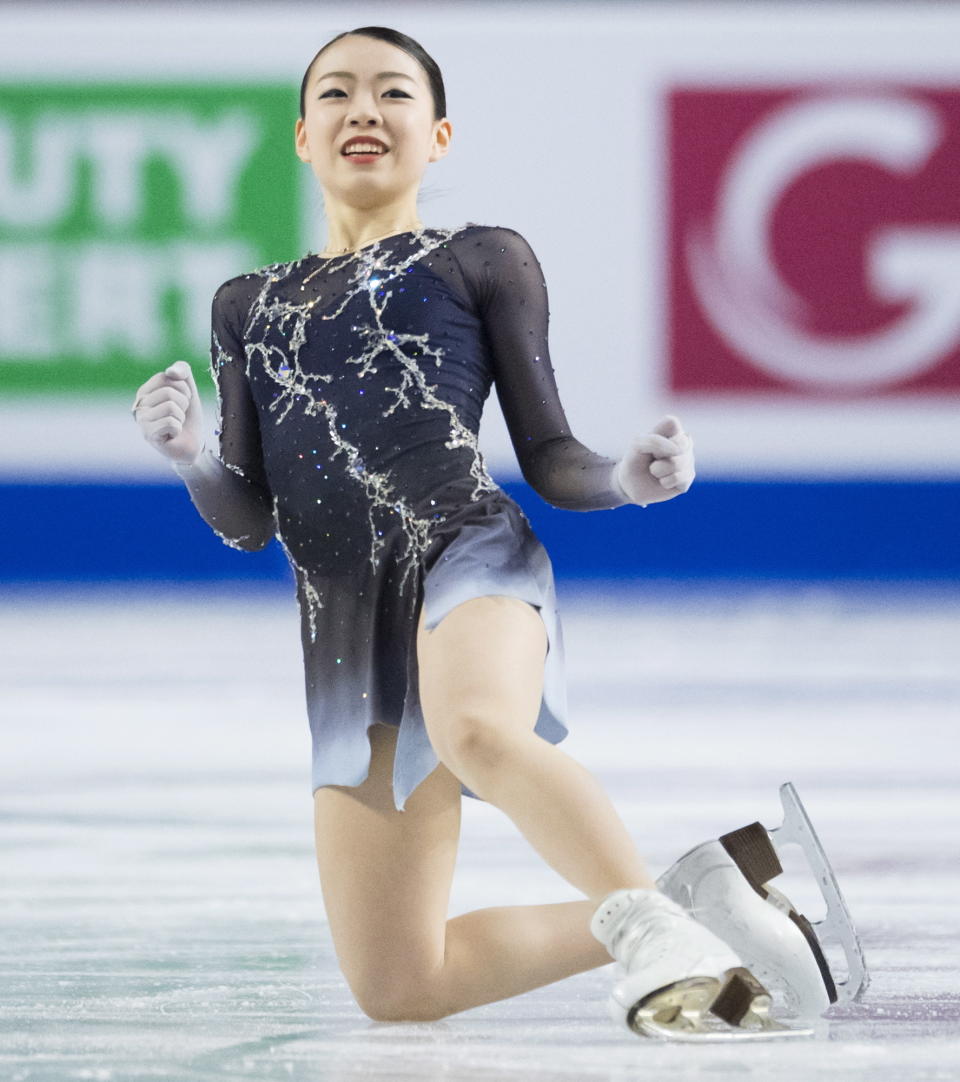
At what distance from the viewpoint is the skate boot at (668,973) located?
1.53 m

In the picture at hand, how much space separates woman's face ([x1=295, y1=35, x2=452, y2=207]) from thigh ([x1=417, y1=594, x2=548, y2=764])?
586mm

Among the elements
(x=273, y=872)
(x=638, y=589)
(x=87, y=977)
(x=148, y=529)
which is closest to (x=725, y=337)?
(x=638, y=589)

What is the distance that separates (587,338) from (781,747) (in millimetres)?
3403

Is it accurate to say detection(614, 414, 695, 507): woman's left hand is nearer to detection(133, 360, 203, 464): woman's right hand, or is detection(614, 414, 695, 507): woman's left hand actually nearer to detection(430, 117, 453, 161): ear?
detection(133, 360, 203, 464): woman's right hand

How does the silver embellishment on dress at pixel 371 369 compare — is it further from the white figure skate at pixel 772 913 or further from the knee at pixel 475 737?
the white figure skate at pixel 772 913

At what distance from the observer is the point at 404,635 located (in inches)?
78.2

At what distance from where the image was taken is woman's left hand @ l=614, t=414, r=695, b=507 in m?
1.80

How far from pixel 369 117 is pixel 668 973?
3.58ft

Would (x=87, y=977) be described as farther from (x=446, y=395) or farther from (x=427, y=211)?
(x=427, y=211)

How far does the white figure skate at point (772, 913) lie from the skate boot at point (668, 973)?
10.3 inches

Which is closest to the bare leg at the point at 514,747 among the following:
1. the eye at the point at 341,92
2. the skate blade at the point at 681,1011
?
the skate blade at the point at 681,1011

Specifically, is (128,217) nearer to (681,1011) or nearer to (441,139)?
(441,139)

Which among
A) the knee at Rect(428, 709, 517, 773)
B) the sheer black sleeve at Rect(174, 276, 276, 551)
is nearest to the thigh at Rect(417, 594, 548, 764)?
the knee at Rect(428, 709, 517, 773)

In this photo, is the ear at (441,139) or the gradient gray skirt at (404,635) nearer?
the gradient gray skirt at (404,635)
